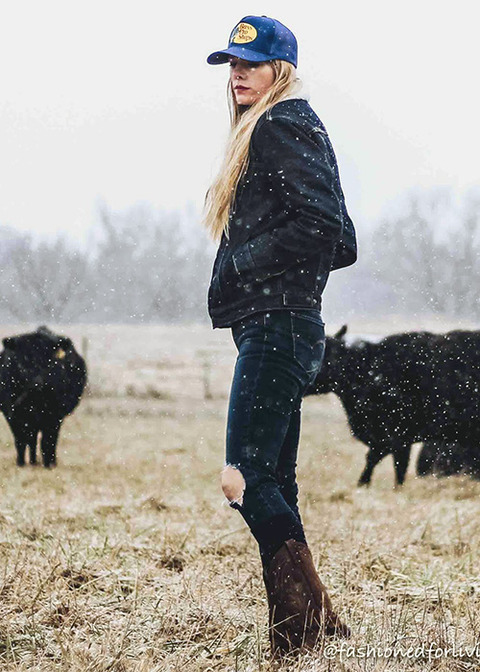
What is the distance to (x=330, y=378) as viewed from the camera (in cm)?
850

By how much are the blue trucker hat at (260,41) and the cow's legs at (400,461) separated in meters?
6.29

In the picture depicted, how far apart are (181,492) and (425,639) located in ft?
14.4

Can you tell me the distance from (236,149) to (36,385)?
6.88m

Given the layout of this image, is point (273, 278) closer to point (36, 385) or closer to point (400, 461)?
point (400, 461)

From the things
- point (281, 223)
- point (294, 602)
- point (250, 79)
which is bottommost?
point (294, 602)

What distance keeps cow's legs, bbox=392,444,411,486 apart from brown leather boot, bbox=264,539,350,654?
19.7 feet

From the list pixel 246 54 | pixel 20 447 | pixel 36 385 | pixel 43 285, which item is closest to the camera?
pixel 246 54

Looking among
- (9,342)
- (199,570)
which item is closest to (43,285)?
(9,342)

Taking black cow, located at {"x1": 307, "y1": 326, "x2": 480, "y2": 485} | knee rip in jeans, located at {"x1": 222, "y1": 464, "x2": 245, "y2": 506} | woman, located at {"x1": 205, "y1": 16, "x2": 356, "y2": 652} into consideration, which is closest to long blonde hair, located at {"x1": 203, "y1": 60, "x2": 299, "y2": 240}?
woman, located at {"x1": 205, "y1": 16, "x2": 356, "y2": 652}

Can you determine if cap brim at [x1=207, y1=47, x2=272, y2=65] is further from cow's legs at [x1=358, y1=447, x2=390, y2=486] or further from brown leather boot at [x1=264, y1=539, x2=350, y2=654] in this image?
cow's legs at [x1=358, y1=447, x2=390, y2=486]

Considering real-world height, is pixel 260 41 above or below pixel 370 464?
above

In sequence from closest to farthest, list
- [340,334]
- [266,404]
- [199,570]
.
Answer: [266,404] < [199,570] < [340,334]

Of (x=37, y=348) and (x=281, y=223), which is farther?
(x=37, y=348)

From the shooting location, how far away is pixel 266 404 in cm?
238
